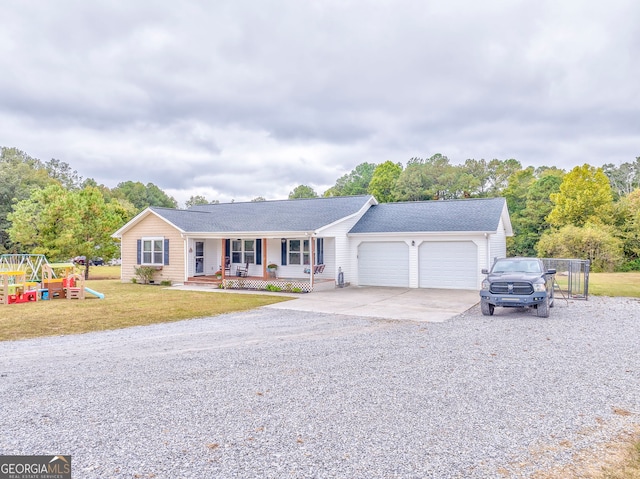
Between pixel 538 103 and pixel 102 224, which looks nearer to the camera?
pixel 538 103

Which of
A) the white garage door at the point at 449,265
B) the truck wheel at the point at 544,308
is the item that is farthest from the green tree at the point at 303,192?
the truck wheel at the point at 544,308

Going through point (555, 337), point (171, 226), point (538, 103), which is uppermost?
point (538, 103)

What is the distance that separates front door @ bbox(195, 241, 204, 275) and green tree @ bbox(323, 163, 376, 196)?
4101cm

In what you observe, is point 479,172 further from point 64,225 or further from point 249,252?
point 64,225

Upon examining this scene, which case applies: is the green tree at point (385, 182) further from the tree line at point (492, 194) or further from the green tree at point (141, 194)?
the green tree at point (141, 194)

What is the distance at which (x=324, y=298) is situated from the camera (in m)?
14.8

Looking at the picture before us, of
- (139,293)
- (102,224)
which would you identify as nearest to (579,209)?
(139,293)

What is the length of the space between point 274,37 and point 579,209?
89.8 feet

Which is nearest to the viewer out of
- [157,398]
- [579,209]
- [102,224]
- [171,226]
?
[157,398]

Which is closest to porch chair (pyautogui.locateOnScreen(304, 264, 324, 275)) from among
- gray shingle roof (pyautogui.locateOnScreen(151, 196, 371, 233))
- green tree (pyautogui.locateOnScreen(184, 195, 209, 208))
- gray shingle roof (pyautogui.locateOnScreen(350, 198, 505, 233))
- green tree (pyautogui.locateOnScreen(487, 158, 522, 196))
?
gray shingle roof (pyautogui.locateOnScreen(151, 196, 371, 233))

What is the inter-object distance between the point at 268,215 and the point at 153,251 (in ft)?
20.2

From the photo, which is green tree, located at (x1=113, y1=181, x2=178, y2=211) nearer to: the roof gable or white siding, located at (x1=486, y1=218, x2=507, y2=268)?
the roof gable

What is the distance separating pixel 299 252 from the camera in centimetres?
1939

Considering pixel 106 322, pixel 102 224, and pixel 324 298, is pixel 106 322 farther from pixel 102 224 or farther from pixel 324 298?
pixel 102 224
